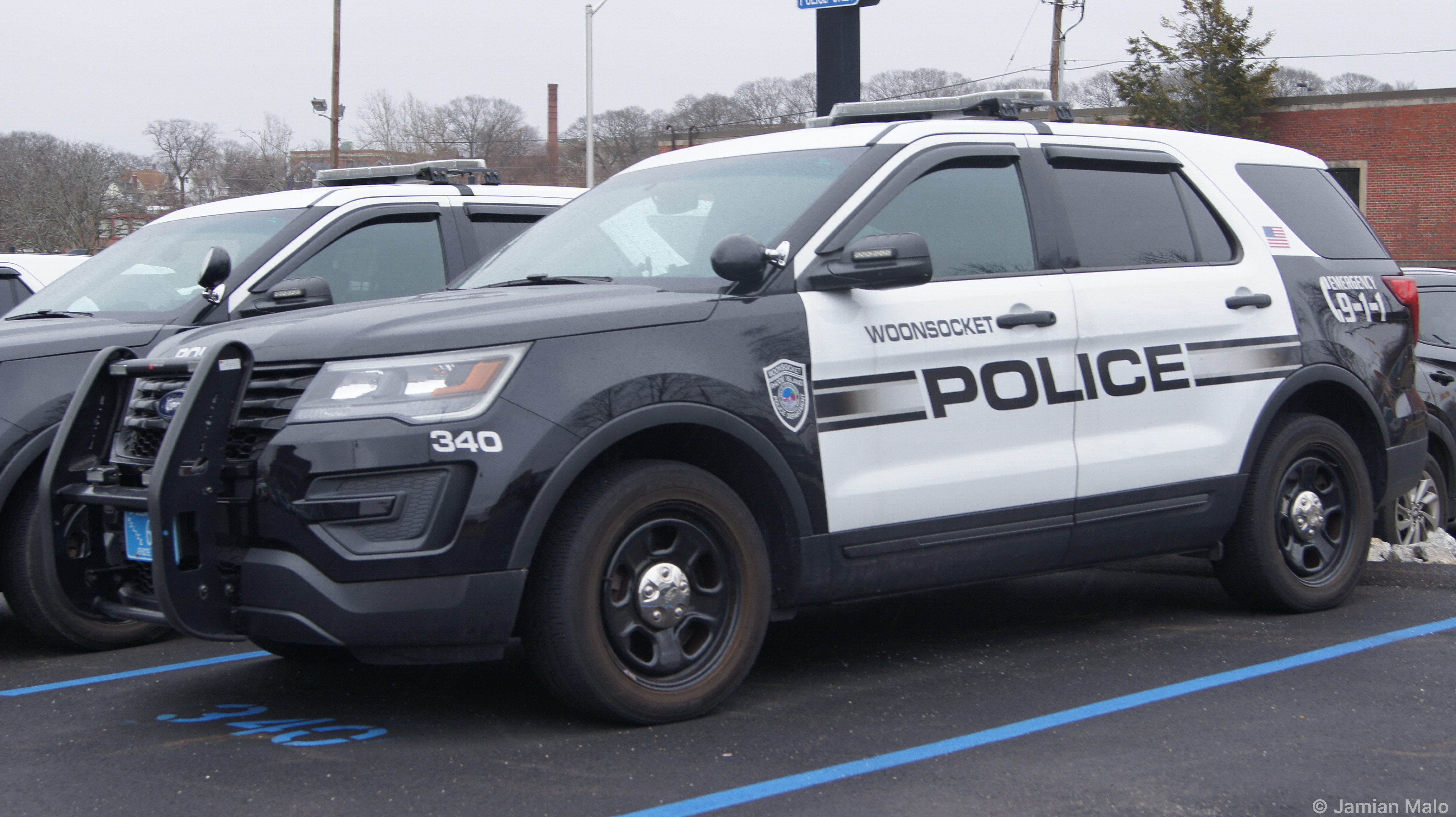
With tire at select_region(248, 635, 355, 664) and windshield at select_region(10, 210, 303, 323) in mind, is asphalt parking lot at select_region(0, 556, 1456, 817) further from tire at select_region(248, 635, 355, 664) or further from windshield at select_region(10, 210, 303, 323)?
windshield at select_region(10, 210, 303, 323)

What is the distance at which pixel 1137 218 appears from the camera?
17.8 feet

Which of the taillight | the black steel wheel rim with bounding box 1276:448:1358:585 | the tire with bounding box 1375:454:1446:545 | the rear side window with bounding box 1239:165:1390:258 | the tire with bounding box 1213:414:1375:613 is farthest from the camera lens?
the tire with bounding box 1375:454:1446:545

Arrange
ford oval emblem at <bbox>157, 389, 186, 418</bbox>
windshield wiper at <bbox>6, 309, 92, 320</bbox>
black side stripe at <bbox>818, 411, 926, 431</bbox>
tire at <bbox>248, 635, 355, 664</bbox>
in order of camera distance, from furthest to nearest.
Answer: windshield wiper at <bbox>6, 309, 92, 320</bbox> < tire at <bbox>248, 635, 355, 664</bbox> < black side stripe at <bbox>818, 411, 926, 431</bbox> < ford oval emblem at <bbox>157, 389, 186, 418</bbox>

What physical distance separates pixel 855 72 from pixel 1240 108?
3204cm

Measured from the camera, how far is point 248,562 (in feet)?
12.6

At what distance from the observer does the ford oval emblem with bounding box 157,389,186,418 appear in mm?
4168

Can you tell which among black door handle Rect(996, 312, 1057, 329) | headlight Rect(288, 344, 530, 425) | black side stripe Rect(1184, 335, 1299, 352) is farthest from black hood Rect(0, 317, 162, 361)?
black side stripe Rect(1184, 335, 1299, 352)

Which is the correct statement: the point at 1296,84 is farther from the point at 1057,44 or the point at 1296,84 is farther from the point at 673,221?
the point at 673,221

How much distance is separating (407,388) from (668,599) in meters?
0.98

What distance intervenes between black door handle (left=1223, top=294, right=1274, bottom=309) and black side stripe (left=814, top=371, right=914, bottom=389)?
1.61 meters

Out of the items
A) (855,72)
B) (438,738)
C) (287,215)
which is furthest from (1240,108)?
(438,738)

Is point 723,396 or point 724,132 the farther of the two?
point 724,132

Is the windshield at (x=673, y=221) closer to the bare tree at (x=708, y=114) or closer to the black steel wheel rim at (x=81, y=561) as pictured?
the black steel wheel rim at (x=81, y=561)

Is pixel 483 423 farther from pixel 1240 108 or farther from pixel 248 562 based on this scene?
pixel 1240 108
